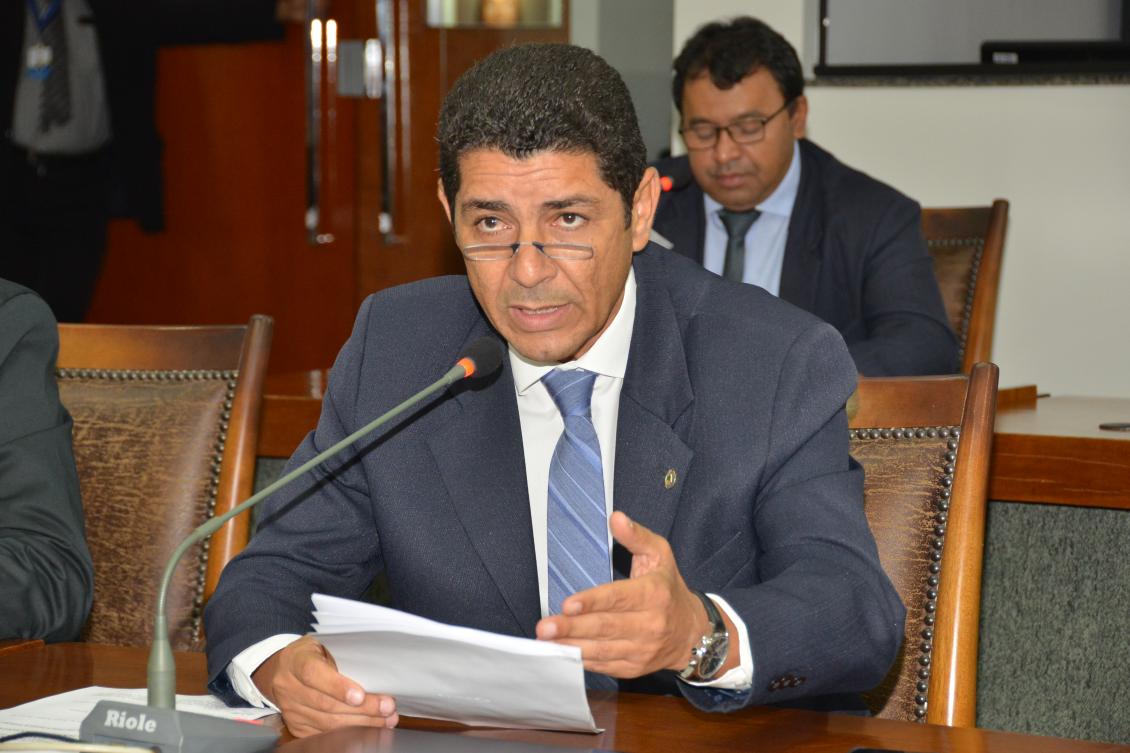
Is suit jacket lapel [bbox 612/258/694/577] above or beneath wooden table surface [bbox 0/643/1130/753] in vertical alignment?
above

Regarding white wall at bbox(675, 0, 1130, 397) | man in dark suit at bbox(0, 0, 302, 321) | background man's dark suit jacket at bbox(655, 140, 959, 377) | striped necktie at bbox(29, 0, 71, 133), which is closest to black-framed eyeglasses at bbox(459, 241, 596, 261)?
background man's dark suit jacket at bbox(655, 140, 959, 377)

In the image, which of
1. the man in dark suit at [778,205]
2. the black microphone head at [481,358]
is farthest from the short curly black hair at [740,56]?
the black microphone head at [481,358]

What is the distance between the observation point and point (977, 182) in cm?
360

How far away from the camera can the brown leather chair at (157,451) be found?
1.76 metres

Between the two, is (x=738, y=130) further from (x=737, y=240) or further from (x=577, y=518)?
(x=577, y=518)

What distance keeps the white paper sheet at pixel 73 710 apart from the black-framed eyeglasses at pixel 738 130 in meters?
2.10

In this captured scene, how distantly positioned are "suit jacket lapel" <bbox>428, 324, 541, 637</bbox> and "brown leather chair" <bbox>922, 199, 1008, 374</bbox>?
5.86 feet

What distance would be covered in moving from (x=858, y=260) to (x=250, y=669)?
2.08 meters

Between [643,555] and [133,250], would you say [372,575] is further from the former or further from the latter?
[133,250]

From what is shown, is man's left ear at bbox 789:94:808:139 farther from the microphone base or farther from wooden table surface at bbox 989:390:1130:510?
the microphone base

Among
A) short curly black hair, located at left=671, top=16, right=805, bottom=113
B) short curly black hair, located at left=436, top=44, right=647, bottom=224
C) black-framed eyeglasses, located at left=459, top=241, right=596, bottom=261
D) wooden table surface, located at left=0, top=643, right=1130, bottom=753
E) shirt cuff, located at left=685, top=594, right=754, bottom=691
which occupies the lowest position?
wooden table surface, located at left=0, top=643, right=1130, bottom=753

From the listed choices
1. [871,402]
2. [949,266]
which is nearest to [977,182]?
[949,266]

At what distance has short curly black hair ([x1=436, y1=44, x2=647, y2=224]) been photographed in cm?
135

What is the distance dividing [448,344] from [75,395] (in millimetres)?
623
